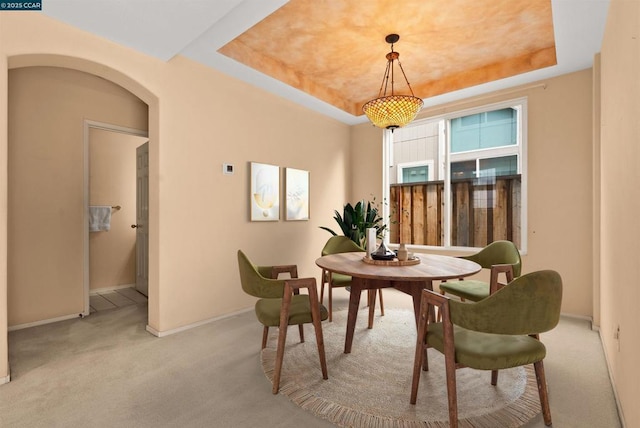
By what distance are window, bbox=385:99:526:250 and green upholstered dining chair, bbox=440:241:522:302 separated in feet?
3.31

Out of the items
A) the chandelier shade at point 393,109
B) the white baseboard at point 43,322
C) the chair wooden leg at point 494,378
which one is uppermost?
the chandelier shade at point 393,109

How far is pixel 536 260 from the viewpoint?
3.48m

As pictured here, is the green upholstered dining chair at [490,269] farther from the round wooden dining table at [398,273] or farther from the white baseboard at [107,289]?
the white baseboard at [107,289]

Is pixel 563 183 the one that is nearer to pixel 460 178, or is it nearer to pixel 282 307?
pixel 460 178

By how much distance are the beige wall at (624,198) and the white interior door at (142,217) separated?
4.30 metres

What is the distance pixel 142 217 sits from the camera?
13.5ft

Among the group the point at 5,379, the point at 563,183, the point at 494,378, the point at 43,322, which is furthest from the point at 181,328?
the point at 563,183

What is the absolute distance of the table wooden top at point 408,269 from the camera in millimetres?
1895

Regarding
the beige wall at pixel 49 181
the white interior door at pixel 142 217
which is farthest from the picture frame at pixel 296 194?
the beige wall at pixel 49 181

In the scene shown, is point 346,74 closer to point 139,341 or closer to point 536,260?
point 536,260

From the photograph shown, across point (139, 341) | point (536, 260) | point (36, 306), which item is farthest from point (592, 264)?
point (36, 306)

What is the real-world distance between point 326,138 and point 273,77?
1.42 m

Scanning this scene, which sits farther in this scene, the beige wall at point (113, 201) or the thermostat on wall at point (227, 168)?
the beige wall at point (113, 201)

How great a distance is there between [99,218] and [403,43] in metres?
4.40
